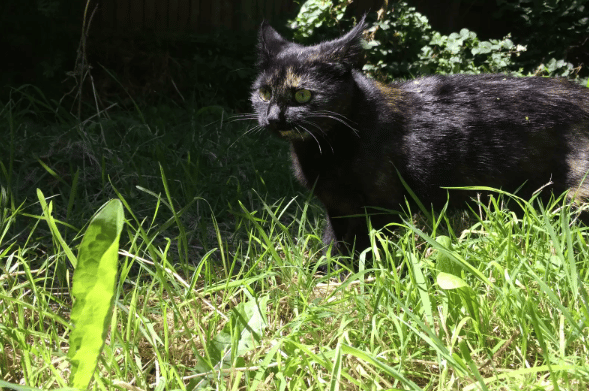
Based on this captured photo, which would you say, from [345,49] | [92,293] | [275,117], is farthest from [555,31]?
[92,293]

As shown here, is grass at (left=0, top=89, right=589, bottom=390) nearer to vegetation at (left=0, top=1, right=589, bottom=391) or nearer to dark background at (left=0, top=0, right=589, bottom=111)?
vegetation at (left=0, top=1, right=589, bottom=391)

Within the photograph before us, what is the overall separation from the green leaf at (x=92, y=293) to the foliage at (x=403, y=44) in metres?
3.48

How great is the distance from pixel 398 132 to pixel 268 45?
2.17ft

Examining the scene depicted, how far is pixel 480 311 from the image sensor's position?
128 cm

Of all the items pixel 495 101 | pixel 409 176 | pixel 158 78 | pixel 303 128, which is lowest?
pixel 158 78

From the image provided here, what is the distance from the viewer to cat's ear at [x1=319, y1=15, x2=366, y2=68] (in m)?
2.11

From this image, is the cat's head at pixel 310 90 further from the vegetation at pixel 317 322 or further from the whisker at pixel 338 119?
the vegetation at pixel 317 322

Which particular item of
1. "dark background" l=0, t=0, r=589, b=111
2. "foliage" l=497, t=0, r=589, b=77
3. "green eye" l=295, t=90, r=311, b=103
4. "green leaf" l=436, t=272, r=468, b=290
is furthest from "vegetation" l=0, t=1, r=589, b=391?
"foliage" l=497, t=0, r=589, b=77

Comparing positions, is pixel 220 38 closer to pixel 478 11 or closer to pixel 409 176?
pixel 478 11

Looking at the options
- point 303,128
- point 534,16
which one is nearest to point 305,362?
point 303,128

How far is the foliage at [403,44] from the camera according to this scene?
4258mm

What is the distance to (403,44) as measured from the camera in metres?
4.40

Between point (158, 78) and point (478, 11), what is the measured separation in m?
3.35

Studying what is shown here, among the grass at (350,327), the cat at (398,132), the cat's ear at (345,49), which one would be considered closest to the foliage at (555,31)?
the cat at (398,132)
